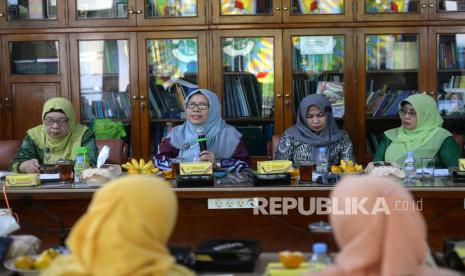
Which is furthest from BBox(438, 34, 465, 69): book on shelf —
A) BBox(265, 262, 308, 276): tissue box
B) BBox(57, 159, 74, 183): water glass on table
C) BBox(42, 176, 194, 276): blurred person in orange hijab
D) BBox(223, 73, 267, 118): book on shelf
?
BBox(42, 176, 194, 276): blurred person in orange hijab

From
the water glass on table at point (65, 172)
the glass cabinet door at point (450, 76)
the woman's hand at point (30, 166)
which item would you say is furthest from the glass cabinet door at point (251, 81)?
the water glass on table at point (65, 172)

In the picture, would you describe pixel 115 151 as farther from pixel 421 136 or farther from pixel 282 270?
pixel 282 270

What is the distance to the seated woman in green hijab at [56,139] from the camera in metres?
3.57

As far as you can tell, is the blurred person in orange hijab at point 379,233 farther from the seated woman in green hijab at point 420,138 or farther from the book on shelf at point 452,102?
the book on shelf at point 452,102

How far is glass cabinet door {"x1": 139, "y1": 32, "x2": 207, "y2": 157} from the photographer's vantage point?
4.40 m

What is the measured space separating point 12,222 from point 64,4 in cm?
268

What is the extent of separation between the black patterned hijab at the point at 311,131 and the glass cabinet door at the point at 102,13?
1396 millimetres

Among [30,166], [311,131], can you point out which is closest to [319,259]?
[30,166]

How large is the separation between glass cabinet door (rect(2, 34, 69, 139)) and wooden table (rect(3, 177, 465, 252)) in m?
1.73

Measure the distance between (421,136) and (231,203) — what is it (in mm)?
1364

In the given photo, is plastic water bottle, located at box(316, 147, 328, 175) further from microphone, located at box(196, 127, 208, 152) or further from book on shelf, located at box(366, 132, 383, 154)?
book on shelf, located at box(366, 132, 383, 154)

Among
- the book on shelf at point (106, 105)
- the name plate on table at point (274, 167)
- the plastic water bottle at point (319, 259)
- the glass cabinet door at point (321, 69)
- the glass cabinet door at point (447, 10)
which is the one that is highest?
the glass cabinet door at point (447, 10)

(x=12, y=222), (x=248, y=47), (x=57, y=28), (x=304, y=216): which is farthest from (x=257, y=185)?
(x=57, y=28)

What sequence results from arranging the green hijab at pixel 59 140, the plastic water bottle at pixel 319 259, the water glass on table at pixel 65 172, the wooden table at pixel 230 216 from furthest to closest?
the green hijab at pixel 59 140, the water glass on table at pixel 65 172, the wooden table at pixel 230 216, the plastic water bottle at pixel 319 259
